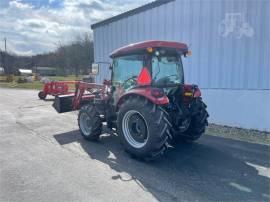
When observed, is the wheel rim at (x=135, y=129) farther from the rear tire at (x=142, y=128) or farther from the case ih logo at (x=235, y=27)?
the case ih logo at (x=235, y=27)

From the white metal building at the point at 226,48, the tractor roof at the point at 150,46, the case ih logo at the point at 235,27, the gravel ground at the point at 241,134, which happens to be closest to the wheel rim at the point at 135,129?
the tractor roof at the point at 150,46

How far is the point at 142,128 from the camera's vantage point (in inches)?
175

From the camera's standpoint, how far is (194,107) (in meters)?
5.04

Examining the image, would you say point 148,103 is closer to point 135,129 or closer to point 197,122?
point 135,129

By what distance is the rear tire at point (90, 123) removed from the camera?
17.9 feet

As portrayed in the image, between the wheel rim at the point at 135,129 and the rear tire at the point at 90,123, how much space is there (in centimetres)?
104

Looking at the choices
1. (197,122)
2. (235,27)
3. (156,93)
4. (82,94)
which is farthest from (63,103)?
(235,27)

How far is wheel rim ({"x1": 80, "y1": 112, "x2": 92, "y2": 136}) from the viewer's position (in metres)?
5.64

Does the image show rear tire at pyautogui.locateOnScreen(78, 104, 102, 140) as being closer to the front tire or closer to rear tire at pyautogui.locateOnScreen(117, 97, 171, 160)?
rear tire at pyautogui.locateOnScreen(117, 97, 171, 160)

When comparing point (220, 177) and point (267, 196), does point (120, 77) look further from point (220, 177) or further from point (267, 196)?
point (267, 196)

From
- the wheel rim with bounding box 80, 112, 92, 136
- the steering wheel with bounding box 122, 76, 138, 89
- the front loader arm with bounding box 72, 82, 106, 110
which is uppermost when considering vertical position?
the steering wheel with bounding box 122, 76, 138, 89

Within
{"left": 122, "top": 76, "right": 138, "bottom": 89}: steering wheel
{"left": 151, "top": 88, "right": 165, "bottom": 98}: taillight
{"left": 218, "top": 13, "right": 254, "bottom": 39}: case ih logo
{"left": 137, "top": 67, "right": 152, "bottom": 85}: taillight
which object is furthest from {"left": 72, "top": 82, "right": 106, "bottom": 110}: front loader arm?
{"left": 218, "top": 13, "right": 254, "bottom": 39}: case ih logo

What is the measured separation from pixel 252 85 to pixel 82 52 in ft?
96.7

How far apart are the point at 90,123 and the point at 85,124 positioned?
34cm
